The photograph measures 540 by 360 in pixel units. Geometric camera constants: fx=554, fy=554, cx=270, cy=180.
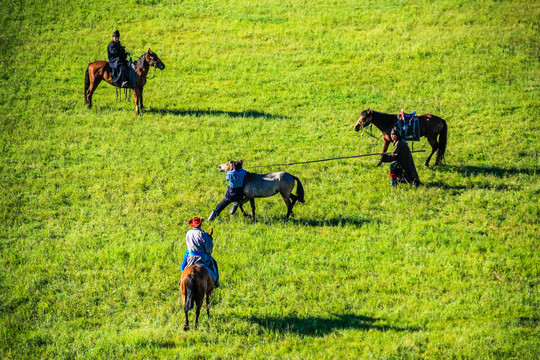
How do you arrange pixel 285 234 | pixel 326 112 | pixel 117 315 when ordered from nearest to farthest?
pixel 117 315 < pixel 285 234 < pixel 326 112

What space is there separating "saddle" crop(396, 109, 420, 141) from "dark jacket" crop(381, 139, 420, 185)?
0.83 metres

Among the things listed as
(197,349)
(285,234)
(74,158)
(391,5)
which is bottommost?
(197,349)

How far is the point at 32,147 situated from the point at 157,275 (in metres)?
10.3

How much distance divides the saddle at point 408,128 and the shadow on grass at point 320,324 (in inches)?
315

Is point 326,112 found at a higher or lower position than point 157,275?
higher

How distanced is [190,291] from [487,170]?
39.7 ft

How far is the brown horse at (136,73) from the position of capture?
2242 cm

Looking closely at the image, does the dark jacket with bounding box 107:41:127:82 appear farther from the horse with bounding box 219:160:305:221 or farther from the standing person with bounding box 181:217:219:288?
the standing person with bounding box 181:217:219:288

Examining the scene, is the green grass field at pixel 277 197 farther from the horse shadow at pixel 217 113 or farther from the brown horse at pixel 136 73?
the brown horse at pixel 136 73

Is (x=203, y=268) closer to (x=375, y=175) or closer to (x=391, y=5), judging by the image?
(x=375, y=175)

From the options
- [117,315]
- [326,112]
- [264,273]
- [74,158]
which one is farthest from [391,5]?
[117,315]

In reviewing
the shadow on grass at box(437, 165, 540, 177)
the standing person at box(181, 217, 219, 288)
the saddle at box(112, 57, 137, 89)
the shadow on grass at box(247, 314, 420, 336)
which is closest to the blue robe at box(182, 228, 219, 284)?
the standing person at box(181, 217, 219, 288)

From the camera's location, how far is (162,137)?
21.0 metres

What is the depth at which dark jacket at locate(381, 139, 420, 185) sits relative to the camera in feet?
54.8
